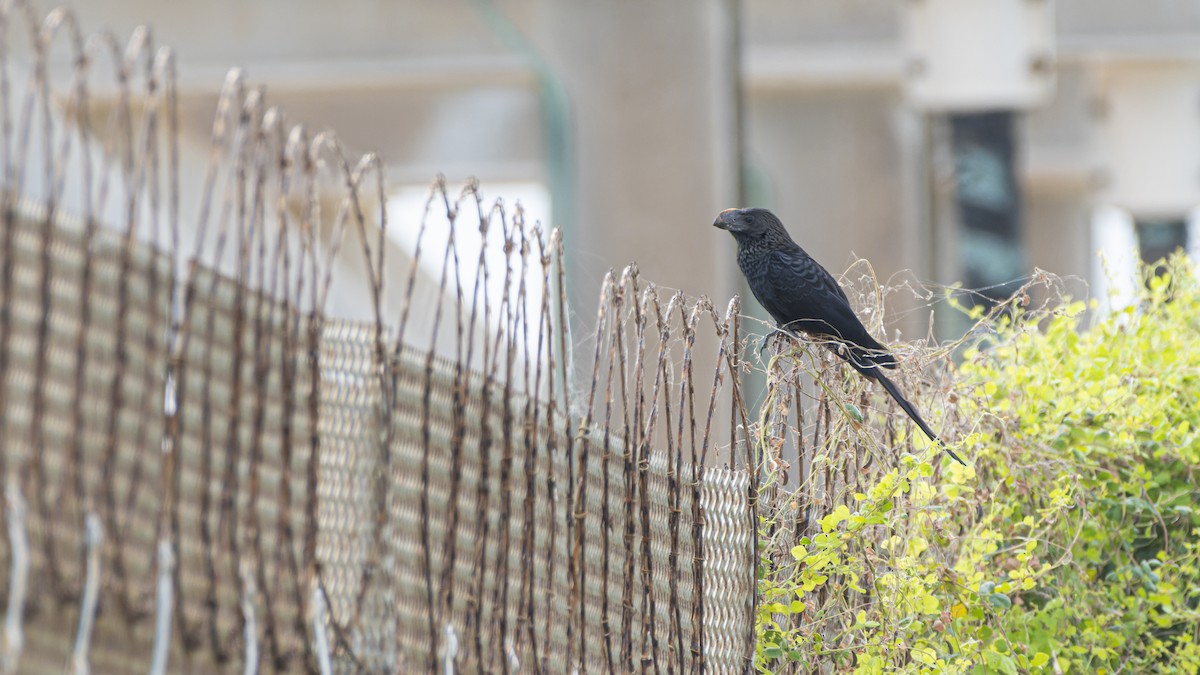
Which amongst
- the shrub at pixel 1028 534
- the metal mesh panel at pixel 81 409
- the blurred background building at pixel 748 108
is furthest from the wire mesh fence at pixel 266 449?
the blurred background building at pixel 748 108

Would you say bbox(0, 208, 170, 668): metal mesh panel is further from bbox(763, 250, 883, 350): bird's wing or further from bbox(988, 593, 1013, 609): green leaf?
bbox(988, 593, 1013, 609): green leaf

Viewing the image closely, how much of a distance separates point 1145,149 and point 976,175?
11.0 ft

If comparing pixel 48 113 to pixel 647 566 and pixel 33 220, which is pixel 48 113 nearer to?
pixel 33 220

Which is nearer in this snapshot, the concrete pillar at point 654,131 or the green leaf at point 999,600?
the green leaf at point 999,600

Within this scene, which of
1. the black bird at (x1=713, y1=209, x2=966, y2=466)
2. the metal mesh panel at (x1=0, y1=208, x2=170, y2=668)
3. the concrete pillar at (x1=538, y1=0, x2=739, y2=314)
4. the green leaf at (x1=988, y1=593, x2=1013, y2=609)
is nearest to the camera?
the metal mesh panel at (x1=0, y1=208, x2=170, y2=668)

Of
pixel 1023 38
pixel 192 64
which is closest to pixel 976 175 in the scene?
pixel 1023 38

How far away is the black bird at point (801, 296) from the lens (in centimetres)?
324

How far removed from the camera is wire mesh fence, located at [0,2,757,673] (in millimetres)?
1835

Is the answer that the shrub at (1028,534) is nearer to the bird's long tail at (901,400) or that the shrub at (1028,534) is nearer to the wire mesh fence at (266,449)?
the bird's long tail at (901,400)

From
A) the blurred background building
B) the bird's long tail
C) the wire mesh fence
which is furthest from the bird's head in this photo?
the blurred background building

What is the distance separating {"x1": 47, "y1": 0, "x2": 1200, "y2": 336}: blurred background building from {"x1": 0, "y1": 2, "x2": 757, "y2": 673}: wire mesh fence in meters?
3.94

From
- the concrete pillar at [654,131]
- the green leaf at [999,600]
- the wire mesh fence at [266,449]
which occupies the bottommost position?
the green leaf at [999,600]

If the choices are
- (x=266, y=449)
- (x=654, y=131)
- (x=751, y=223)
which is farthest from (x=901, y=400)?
(x=654, y=131)

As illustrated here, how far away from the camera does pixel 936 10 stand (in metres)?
10.1
